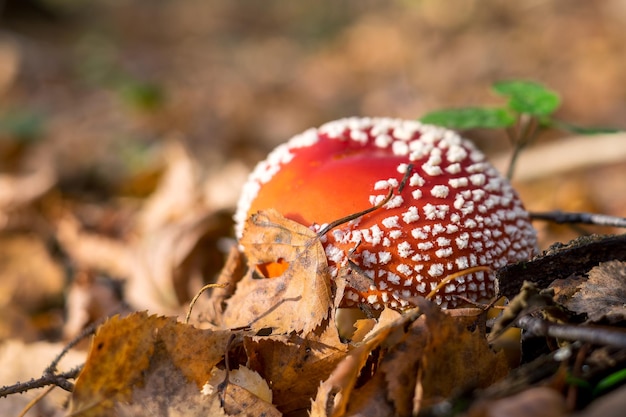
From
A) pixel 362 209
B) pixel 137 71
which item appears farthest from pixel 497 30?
pixel 362 209

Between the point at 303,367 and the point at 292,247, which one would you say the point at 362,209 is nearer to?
the point at 292,247

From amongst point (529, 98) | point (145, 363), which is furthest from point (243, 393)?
→ point (529, 98)

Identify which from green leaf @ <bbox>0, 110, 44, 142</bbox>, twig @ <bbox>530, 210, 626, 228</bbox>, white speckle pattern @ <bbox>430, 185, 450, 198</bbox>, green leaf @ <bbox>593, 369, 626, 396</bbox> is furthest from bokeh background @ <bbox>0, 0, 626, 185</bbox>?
green leaf @ <bbox>593, 369, 626, 396</bbox>

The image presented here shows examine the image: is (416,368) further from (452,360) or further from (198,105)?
(198,105)

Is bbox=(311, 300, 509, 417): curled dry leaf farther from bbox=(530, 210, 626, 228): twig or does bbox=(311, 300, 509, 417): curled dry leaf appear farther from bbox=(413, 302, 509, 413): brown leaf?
bbox=(530, 210, 626, 228): twig

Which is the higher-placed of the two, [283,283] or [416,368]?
[283,283]

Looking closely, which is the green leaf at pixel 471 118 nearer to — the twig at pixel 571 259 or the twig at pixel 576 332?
the twig at pixel 571 259
